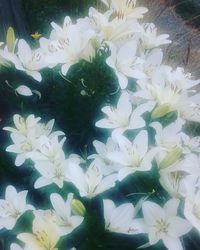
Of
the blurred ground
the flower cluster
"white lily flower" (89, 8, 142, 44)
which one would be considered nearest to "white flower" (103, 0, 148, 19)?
the flower cluster

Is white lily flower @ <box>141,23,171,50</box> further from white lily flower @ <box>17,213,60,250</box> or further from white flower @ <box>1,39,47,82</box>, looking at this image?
white lily flower @ <box>17,213,60,250</box>

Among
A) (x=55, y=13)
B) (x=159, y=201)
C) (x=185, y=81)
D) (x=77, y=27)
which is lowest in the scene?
(x=55, y=13)

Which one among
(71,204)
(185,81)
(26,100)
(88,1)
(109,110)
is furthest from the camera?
(88,1)

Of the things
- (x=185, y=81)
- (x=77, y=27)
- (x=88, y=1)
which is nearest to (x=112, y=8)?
(x=77, y=27)

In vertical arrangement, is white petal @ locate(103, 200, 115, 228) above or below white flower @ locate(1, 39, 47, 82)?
below

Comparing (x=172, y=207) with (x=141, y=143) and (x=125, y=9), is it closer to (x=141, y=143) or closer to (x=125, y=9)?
(x=141, y=143)

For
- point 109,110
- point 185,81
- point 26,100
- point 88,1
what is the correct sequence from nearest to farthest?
point 109,110 < point 185,81 < point 26,100 < point 88,1

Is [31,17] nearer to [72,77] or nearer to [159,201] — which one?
[72,77]
